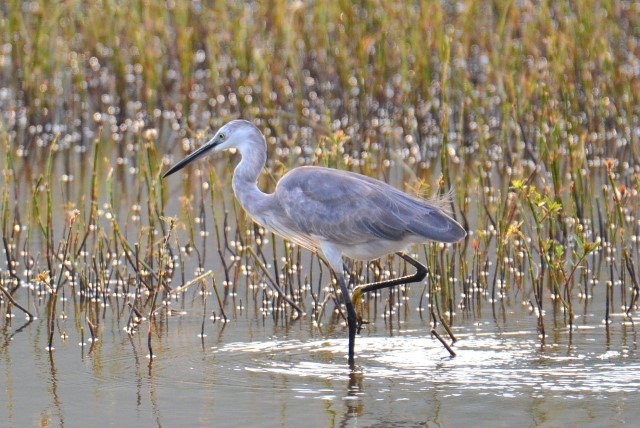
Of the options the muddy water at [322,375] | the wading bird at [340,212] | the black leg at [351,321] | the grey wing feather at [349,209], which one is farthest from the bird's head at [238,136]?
the muddy water at [322,375]

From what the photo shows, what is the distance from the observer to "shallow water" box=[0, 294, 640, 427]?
560 centimetres

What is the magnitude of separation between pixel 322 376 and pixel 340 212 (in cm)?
81

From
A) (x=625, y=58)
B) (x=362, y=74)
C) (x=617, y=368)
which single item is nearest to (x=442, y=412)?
(x=617, y=368)

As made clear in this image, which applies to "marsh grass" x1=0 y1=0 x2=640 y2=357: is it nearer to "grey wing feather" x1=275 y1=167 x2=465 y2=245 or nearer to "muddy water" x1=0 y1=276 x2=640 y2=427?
"muddy water" x1=0 y1=276 x2=640 y2=427

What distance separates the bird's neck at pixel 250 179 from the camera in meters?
6.92

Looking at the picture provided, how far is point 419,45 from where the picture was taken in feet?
39.5

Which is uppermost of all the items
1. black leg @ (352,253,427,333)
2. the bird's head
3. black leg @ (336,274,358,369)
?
the bird's head

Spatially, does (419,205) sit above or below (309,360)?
above

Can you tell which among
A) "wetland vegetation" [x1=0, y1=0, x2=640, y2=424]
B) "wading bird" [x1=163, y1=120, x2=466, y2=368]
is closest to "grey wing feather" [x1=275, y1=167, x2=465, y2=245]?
"wading bird" [x1=163, y1=120, x2=466, y2=368]

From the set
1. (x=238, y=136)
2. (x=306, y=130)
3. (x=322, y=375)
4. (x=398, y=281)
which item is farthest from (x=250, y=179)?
(x=306, y=130)

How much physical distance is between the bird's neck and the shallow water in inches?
25.9

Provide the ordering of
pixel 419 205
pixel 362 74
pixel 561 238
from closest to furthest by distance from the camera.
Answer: pixel 419 205 < pixel 561 238 < pixel 362 74

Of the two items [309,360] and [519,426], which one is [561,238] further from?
[519,426]

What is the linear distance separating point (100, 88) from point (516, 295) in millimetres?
6619
